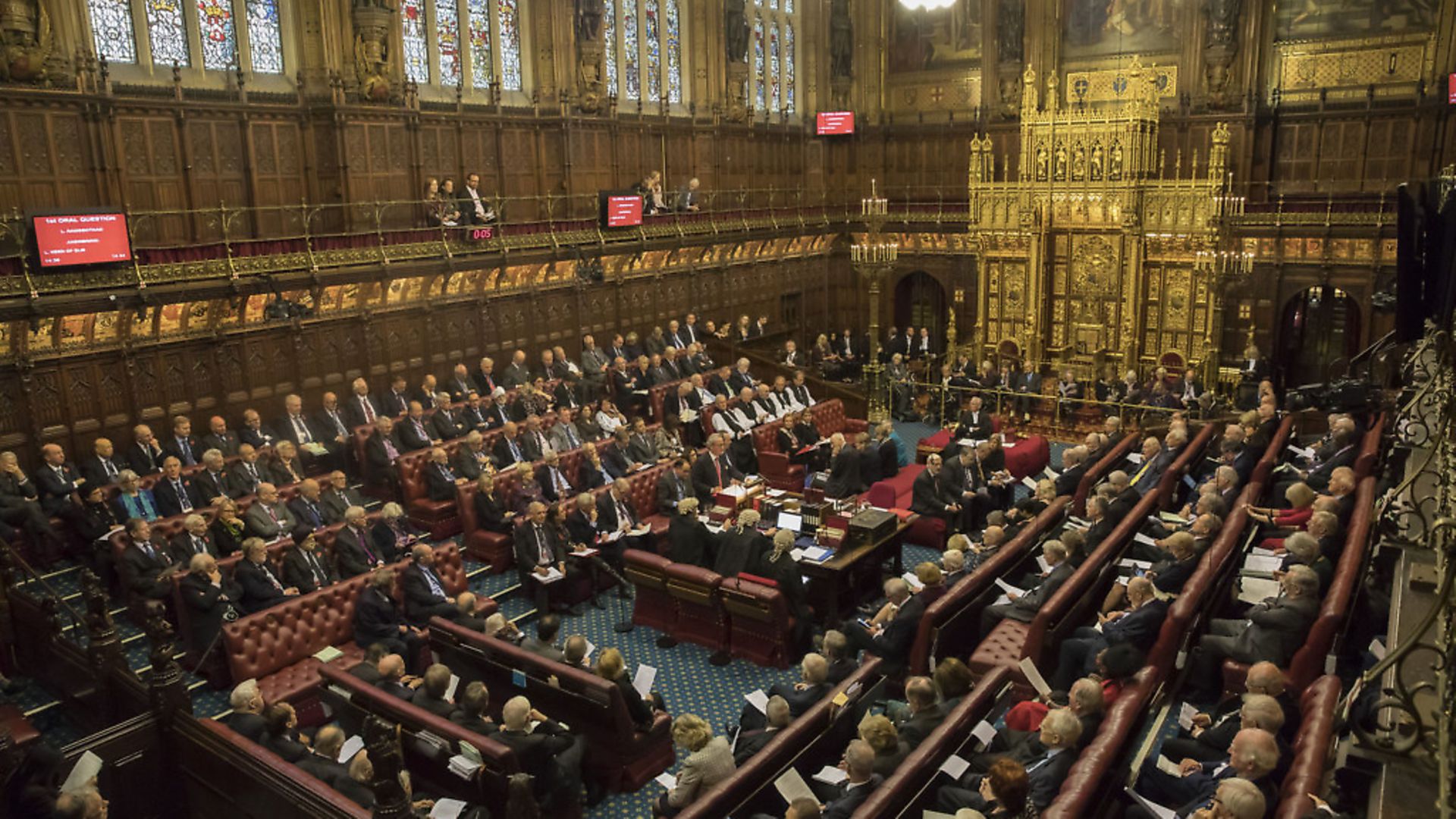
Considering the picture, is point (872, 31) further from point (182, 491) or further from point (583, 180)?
point (182, 491)

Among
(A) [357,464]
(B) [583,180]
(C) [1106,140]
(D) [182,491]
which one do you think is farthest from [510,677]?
(C) [1106,140]

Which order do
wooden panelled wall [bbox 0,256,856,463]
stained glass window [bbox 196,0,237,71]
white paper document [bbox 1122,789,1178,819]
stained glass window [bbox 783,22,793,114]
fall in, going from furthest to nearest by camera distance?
stained glass window [bbox 783,22,793,114], stained glass window [bbox 196,0,237,71], wooden panelled wall [bbox 0,256,856,463], white paper document [bbox 1122,789,1178,819]

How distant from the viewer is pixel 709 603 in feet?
33.1

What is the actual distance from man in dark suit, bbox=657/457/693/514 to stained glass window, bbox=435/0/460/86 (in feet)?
32.5

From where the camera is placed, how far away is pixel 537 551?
11102 mm

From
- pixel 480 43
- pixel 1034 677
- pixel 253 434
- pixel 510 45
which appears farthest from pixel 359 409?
pixel 1034 677

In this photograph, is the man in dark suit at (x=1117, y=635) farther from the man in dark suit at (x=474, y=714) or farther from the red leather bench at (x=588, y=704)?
the man in dark suit at (x=474, y=714)

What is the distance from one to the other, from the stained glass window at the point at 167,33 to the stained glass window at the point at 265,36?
3.27ft

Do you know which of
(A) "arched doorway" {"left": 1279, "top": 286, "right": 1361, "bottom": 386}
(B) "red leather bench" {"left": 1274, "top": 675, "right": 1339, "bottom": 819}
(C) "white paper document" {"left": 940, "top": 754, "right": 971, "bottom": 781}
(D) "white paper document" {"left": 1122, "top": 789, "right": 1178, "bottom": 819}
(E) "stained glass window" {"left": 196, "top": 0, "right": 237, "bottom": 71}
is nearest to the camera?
(B) "red leather bench" {"left": 1274, "top": 675, "right": 1339, "bottom": 819}

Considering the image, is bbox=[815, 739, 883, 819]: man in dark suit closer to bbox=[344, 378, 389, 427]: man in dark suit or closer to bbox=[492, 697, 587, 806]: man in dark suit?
bbox=[492, 697, 587, 806]: man in dark suit

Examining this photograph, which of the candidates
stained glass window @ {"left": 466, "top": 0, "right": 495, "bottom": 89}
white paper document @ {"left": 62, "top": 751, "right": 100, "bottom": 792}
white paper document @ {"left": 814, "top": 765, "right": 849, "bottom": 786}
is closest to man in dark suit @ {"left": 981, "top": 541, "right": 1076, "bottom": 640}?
white paper document @ {"left": 814, "top": 765, "right": 849, "bottom": 786}

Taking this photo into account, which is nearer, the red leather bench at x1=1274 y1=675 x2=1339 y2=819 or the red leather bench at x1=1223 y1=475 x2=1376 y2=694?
the red leather bench at x1=1274 y1=675 x2=1339 y2=819

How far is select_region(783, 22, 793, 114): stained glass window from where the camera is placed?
26.9 metres

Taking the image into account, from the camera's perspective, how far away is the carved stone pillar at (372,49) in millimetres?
15734
